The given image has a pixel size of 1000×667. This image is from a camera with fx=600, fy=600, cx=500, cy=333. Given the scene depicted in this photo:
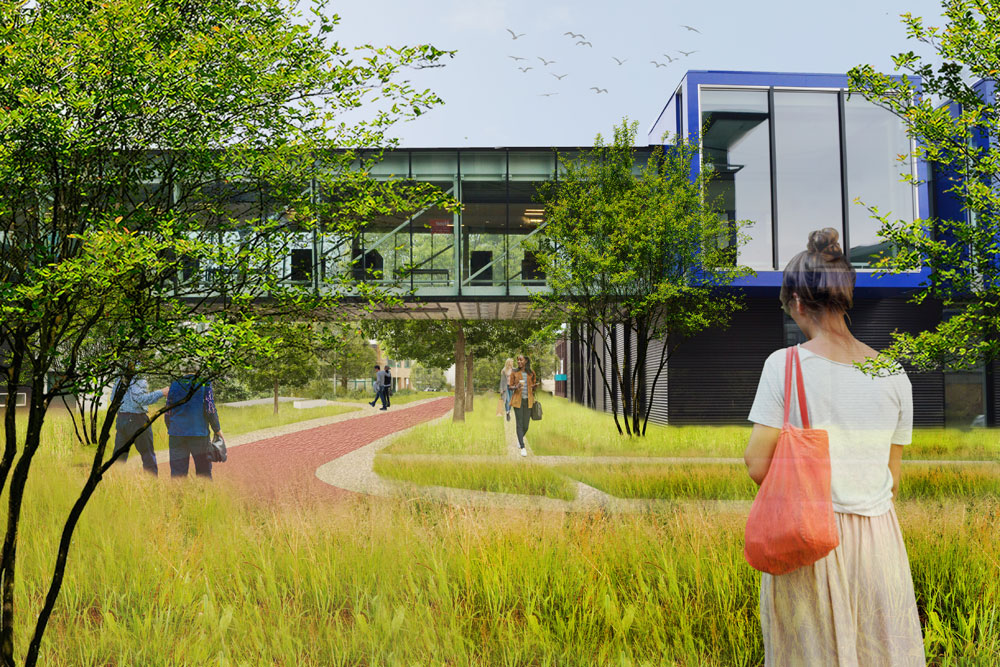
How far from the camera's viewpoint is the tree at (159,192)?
2865 mm

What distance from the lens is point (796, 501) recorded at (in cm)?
192

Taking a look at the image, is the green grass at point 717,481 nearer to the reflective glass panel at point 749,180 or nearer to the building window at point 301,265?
the reflective glass panel at point 749,180

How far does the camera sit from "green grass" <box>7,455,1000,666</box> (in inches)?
133

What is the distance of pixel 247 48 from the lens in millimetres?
3258

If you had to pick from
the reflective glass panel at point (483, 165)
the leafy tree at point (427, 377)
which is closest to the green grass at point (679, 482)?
the reflective glass panel at point (483, 165)

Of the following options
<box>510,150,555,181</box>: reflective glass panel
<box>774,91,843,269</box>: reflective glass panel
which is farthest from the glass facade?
<box>510,150,555,181</box>: reflective glass panel

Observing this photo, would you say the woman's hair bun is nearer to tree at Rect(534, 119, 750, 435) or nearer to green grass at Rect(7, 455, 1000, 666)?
green grass at Rect(7, 455, 1000, 666)

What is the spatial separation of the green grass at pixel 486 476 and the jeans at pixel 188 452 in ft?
8.28

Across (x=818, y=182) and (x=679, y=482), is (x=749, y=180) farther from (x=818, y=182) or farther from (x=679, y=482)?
(x=679, y=482)

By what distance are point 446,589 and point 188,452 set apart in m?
4.34

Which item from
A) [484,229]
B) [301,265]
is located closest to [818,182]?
[301,265]

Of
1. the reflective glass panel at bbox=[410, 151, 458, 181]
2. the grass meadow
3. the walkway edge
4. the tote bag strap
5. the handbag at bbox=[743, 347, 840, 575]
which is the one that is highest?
the reflective glass panel at bbox=[410, 151, 458, 181]

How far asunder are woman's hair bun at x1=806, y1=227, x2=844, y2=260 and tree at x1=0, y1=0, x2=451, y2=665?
2.20 metres

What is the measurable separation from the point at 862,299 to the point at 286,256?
175 inches
